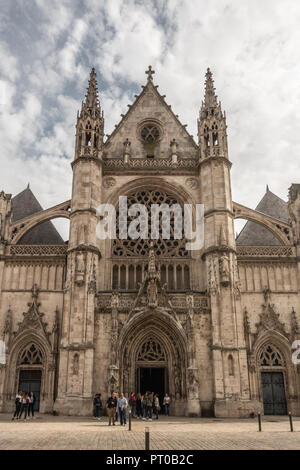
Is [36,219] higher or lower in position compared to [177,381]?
higher

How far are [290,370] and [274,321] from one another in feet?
8.24

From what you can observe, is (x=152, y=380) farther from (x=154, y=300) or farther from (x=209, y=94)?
(x=209, y=94)

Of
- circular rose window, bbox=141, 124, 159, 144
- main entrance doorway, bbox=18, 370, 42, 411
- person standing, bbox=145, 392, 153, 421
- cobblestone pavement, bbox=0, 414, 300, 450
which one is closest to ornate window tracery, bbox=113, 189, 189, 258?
circular rose window, bbox=141, 124, 159, 144

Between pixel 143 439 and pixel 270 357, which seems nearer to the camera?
pixel 143 439

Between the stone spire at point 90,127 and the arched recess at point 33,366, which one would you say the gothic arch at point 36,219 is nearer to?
the stone spire at point 90,127

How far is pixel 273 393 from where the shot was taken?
70.7 ft

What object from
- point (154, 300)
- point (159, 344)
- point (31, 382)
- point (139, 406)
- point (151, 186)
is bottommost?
point (139, 406)

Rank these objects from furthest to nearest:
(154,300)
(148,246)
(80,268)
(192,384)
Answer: (148,246) < (80,268) < (154,300) < (192,384)

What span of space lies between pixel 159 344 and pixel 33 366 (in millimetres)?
6489

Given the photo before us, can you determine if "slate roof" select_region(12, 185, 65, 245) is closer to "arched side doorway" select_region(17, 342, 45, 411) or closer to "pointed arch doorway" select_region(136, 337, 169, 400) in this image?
"arched side doorway" select_region(17, 342, 45, 411)

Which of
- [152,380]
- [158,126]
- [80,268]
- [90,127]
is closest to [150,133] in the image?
[158,126]

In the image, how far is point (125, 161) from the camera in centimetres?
2581
